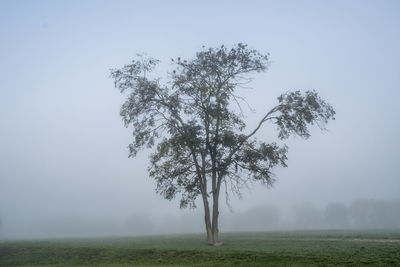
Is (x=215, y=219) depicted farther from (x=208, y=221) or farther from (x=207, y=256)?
(x=207, y=256)

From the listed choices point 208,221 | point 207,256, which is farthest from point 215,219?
point 207,256

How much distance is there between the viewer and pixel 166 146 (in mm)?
34875

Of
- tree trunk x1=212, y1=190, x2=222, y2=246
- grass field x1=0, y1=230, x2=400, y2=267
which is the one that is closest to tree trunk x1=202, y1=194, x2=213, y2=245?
tree trunk x1=212, y1=190, x2=222, y2=246

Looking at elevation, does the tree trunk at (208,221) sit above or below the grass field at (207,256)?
above

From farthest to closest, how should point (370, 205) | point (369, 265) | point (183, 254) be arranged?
point (370, 205)
point (183, 254)
point (369, 265)

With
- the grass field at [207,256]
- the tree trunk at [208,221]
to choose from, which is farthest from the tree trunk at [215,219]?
the grass field at [207,256]

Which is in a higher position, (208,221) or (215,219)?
(215,219)

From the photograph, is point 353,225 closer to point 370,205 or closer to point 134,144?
point 370,205

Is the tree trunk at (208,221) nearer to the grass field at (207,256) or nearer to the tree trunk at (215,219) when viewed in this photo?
the tree trunk at (215,219)

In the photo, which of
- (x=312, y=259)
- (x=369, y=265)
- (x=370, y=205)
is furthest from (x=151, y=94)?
(x=370, y=205)

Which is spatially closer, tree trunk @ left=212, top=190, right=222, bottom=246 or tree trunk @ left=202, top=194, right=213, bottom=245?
tree trunk @ left=212, top=190, right=222, bottom=246

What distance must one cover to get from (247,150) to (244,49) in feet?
34.7

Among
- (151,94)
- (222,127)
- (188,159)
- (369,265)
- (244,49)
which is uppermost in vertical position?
(244,49)

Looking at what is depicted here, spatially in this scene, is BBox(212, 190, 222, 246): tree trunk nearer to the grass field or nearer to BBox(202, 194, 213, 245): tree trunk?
BBox(202, 194, 213, 245): tree trunk
